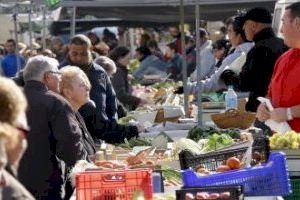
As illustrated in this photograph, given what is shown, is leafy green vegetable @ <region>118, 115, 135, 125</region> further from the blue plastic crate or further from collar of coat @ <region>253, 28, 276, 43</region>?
the blue plastic crate

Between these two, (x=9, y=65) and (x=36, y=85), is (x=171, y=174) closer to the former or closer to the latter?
(x=36, y=85)

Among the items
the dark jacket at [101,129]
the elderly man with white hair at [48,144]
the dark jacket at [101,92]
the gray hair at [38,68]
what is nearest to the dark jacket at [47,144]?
the elderly man with white hair at [48,144]

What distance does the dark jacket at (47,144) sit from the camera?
25.1 feet

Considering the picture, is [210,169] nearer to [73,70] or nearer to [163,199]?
[163,199]

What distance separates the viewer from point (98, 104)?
1102cm

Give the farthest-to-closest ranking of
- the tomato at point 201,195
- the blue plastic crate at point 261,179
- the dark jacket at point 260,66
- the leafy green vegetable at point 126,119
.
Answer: the leafy green vegetable at point 126,119
the dark jacket at point 260,66
the blue plastic crate at point 261,179
the tomato at point 201,195

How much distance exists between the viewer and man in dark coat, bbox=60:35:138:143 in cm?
1022

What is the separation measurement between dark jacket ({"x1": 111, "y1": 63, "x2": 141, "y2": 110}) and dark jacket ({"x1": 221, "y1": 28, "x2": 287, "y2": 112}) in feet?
18.7

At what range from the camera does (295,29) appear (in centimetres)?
854

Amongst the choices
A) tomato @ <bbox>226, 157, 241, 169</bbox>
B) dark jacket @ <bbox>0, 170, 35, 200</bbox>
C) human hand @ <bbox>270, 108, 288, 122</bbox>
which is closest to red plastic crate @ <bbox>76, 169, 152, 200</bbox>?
tomato @ <bbox>226, 157, 241, 169</bbox>

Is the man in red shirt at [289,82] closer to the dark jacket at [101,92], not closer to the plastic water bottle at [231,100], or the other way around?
the plastic water bottle at [231,100]

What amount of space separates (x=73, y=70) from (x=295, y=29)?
1.84 metres

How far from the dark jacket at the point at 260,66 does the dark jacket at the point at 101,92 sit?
1.73 m

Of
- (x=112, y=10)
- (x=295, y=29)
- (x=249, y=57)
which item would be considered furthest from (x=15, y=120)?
(x=112, y=10)
